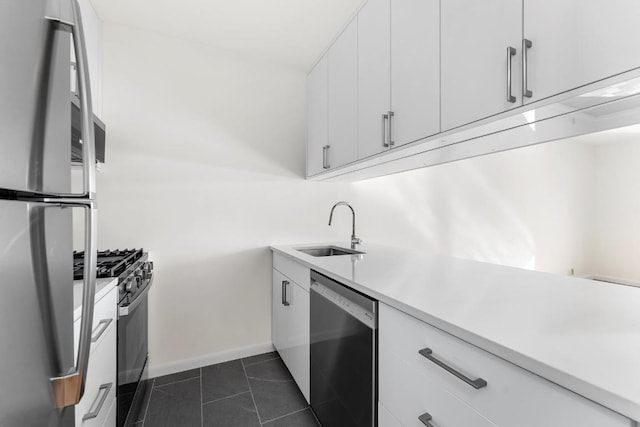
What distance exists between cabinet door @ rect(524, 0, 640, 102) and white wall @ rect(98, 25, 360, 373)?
1.95 metres

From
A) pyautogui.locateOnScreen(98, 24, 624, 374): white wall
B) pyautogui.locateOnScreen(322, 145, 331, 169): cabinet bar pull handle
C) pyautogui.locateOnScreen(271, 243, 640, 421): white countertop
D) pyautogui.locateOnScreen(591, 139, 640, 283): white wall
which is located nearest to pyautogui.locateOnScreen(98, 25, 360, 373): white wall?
pyautogui.locateOnScreen(98, 24, 624, 374): white wall

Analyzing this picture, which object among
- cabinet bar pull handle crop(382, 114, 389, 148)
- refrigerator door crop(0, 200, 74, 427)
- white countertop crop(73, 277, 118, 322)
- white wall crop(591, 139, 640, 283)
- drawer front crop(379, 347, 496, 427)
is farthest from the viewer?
white wall crop(591, 139, 640, 283)

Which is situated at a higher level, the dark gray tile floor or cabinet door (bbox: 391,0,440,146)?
cabinet door (bbox: 391,0,440,146)

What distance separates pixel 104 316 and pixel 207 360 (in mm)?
1362

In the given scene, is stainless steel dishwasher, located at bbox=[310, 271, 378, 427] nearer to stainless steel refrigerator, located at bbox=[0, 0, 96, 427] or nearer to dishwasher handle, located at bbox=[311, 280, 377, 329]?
dishwasher handle, located at bbox=[311, 280, 377, 329]

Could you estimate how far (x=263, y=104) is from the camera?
2.54 m

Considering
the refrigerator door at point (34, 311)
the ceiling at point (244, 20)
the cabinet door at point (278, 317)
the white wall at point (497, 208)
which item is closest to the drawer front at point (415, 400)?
the refrigerator door at point (34, 311)

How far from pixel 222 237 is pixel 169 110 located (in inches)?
42.2

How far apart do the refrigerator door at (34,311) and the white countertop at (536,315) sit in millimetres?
882

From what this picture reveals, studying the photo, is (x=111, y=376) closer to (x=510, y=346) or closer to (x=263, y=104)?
(x=510, y=346)

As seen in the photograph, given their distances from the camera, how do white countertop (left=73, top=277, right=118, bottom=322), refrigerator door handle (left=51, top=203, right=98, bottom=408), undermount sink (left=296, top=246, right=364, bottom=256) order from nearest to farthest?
refrigerator door handle (left=51, top=203, right=98, bottom=408) → white countertop (left=73, top=277, right=118, bottom=322) → undermount sink (left=296, top=246, right=364, bottom=256)

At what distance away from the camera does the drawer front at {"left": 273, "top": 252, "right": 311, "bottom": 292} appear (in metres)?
1.76

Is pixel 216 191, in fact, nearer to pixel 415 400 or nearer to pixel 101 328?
pixel 101 328

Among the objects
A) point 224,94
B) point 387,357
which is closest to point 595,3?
point 387,357
